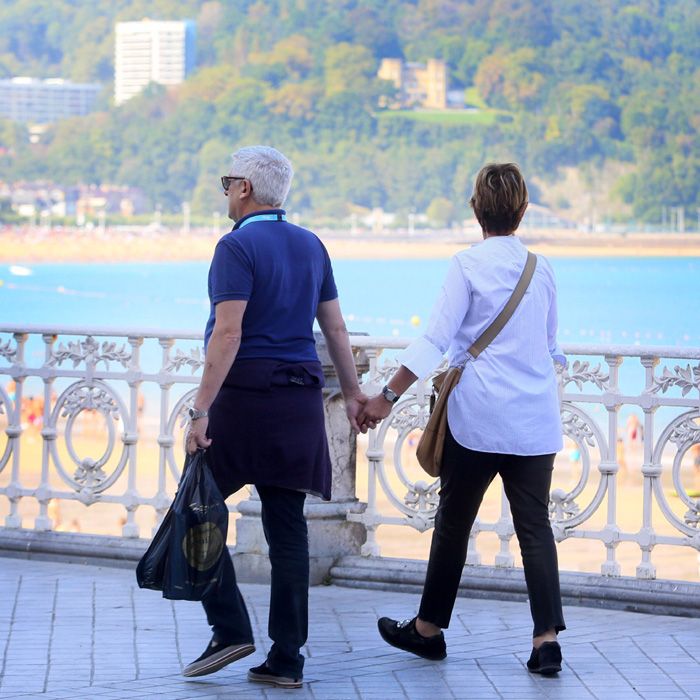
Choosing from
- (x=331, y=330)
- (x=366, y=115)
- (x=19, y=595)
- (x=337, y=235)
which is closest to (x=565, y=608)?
(x=331, y=330)

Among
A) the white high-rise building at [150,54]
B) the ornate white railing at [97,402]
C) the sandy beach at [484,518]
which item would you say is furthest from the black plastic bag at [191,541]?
the white high-rise building at [150,54]

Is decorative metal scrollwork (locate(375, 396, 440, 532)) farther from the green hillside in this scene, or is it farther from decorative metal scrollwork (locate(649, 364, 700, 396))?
the green hillside

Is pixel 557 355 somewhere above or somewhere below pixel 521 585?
above

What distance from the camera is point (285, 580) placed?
4082 millimetres

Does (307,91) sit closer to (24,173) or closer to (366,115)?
(366,115)

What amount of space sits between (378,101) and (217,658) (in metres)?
108

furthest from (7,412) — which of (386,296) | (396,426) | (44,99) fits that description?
(44,99)

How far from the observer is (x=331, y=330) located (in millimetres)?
4277

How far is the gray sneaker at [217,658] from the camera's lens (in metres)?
4.14

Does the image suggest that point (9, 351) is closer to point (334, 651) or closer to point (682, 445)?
point (334, 651)

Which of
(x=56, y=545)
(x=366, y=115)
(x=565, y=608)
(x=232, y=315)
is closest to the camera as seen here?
(x=232, y=315)

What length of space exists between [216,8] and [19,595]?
116 m

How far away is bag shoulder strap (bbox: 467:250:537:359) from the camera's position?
4.13m

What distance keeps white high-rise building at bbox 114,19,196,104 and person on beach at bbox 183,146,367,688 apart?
110m
